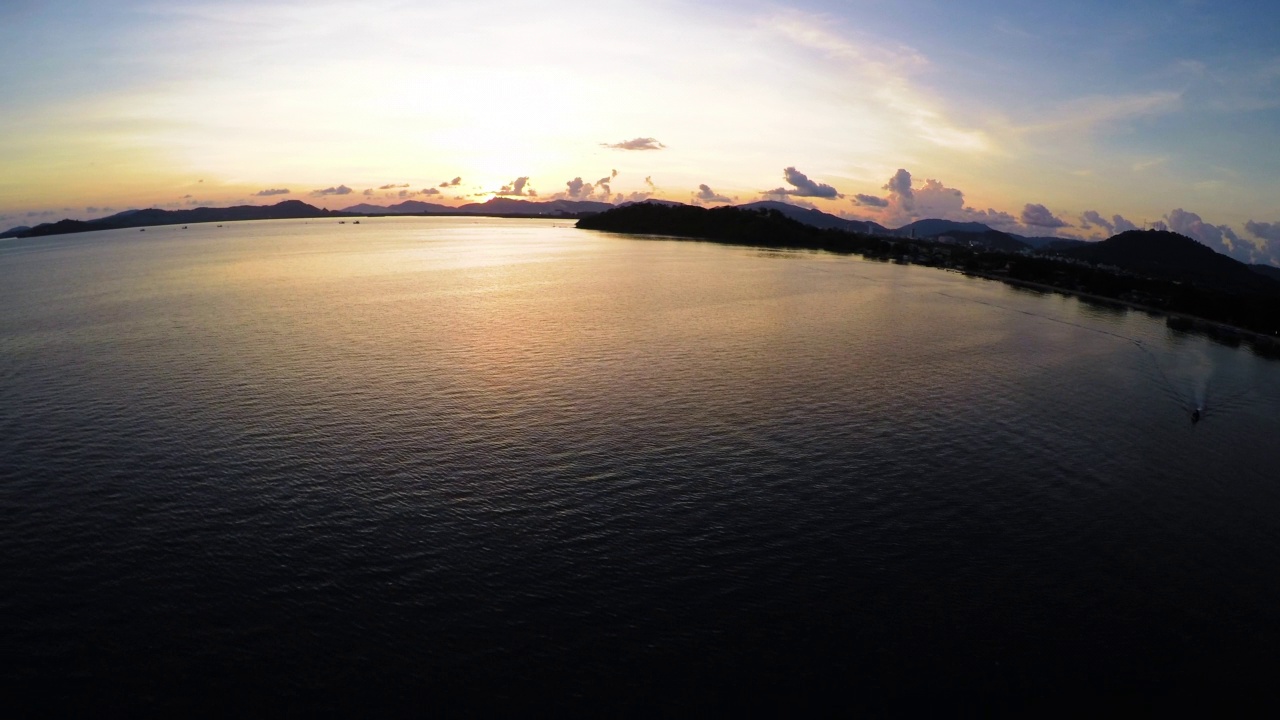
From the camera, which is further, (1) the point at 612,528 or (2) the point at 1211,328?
(2) the point at 1211,328

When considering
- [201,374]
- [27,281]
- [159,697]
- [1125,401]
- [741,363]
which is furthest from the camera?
[27,281]

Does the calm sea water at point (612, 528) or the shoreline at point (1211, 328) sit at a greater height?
the shoreline at point (1211, 328)

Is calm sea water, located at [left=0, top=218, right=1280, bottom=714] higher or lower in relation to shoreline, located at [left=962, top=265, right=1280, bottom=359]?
lower

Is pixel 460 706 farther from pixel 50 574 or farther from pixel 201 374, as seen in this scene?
pixel 201 374

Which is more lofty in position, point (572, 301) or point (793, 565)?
point (572, 301)

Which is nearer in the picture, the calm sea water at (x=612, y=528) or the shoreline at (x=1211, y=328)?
the calm sea water at (x=612, y=528)

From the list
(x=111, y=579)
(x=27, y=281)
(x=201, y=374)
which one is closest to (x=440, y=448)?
(x=111, y=579)

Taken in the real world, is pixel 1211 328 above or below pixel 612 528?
above

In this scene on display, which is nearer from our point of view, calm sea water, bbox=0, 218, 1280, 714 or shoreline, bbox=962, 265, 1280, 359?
calm sea water, bbox=0, 218, 1280, 714
